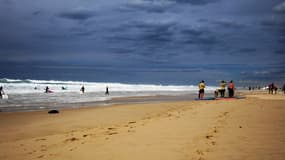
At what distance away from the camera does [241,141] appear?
665cm

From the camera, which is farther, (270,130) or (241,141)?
(270,130)

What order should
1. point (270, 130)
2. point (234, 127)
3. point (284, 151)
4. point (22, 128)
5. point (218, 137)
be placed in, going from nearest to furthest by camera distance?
point (284, 151)
point (218, 137)
point (270, 130)
point (234, 127)
point (22, 128)

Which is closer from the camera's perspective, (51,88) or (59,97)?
(59,97)

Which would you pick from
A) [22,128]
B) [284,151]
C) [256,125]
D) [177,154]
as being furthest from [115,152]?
[22,128]

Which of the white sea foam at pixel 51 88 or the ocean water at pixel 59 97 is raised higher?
the white sea foam at pixel 51 88

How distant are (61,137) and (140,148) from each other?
3.03 metres

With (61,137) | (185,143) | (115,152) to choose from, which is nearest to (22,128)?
(61,137)

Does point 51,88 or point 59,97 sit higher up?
point 51,88

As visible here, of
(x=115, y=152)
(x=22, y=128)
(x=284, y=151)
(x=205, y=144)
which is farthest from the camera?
(x=22, y=128)

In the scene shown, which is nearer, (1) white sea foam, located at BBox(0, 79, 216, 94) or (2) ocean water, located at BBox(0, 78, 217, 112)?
(2) ocean water, located at BBox(0, 78, 217, 112)

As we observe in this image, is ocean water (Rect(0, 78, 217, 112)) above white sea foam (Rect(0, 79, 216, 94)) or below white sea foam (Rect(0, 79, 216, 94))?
below

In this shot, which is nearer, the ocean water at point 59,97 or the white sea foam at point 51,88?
the ocean water at point 59,97

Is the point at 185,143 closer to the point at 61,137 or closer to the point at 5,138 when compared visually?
the point at 61,137

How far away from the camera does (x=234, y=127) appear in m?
8.72
